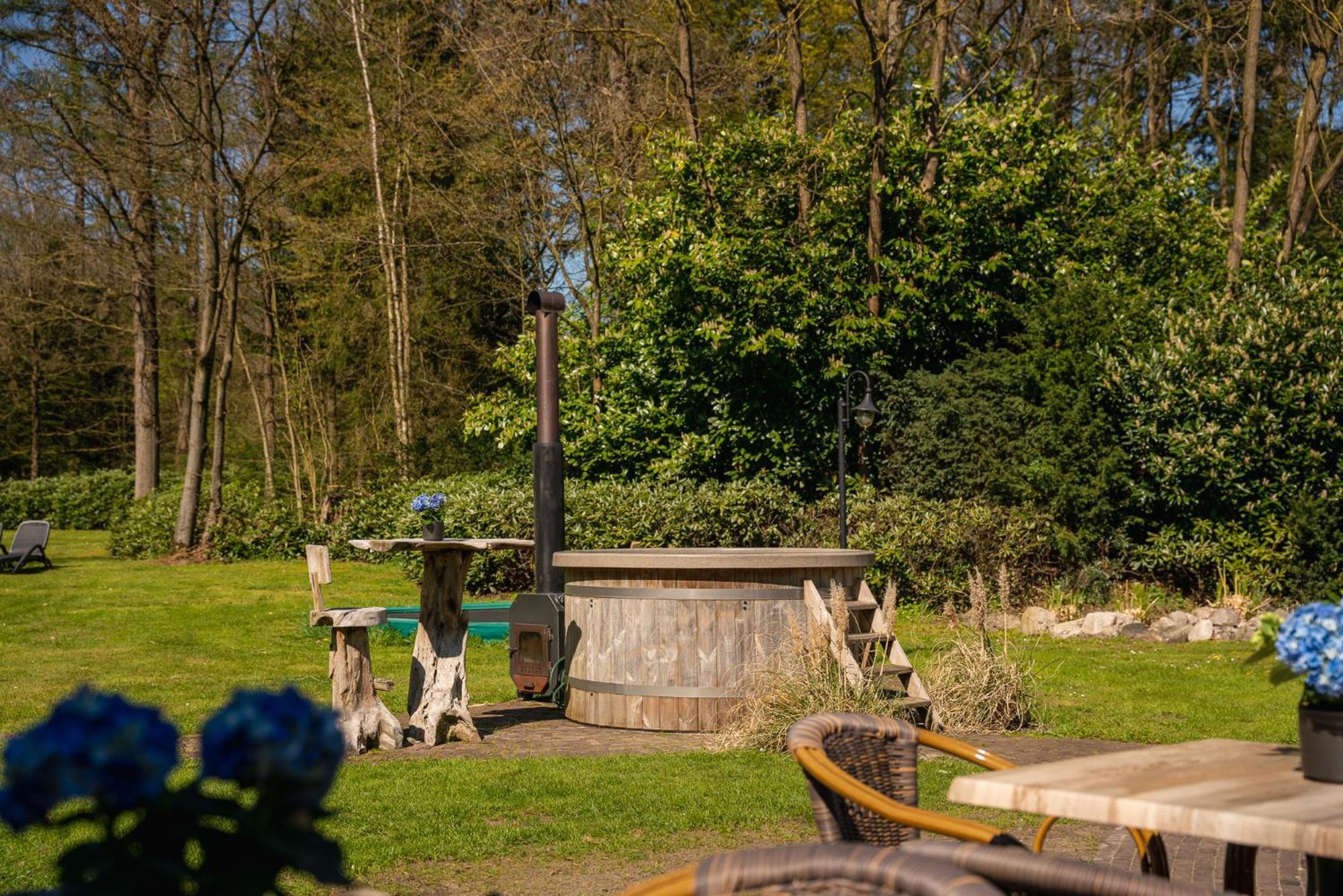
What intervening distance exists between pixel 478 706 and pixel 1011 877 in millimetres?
7363

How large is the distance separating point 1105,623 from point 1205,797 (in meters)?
11.7

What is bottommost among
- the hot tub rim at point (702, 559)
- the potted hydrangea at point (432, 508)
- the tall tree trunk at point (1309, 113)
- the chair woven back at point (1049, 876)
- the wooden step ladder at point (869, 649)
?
the wooden step ladder at point (869, 649)

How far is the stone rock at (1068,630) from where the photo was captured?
1345 centimetres

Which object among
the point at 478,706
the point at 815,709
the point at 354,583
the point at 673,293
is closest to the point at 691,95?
the point at 673,293

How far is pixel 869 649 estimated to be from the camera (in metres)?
8.17

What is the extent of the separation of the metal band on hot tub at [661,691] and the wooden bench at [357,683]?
1384mm

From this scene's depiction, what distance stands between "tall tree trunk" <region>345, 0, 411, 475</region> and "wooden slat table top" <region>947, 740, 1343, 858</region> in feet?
64.4

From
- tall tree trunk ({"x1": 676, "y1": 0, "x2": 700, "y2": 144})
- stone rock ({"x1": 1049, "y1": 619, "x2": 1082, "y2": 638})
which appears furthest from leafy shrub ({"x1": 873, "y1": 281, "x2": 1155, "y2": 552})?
tall tree trunk ({"x1": 676, "y1": 0, "x2": 700, "y2": 144})

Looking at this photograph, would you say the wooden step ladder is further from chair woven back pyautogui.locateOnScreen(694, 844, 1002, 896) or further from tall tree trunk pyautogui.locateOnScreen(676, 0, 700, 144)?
tall tree trunk pyautogui.locateOnScreen(676, 0, 700, 144)

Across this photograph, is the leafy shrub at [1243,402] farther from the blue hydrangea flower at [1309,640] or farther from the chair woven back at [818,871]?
the chair woven back at [818,871]

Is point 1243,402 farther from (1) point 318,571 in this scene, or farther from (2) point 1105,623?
(1) point 318,571

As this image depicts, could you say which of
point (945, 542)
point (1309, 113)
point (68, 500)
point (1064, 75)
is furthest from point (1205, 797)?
point (68, 500)

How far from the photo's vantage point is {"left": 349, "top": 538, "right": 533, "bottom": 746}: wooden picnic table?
7801mm

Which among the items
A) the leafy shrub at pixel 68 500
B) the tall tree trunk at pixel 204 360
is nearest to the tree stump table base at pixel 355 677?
the tall tree trunk at pixel 204 360
